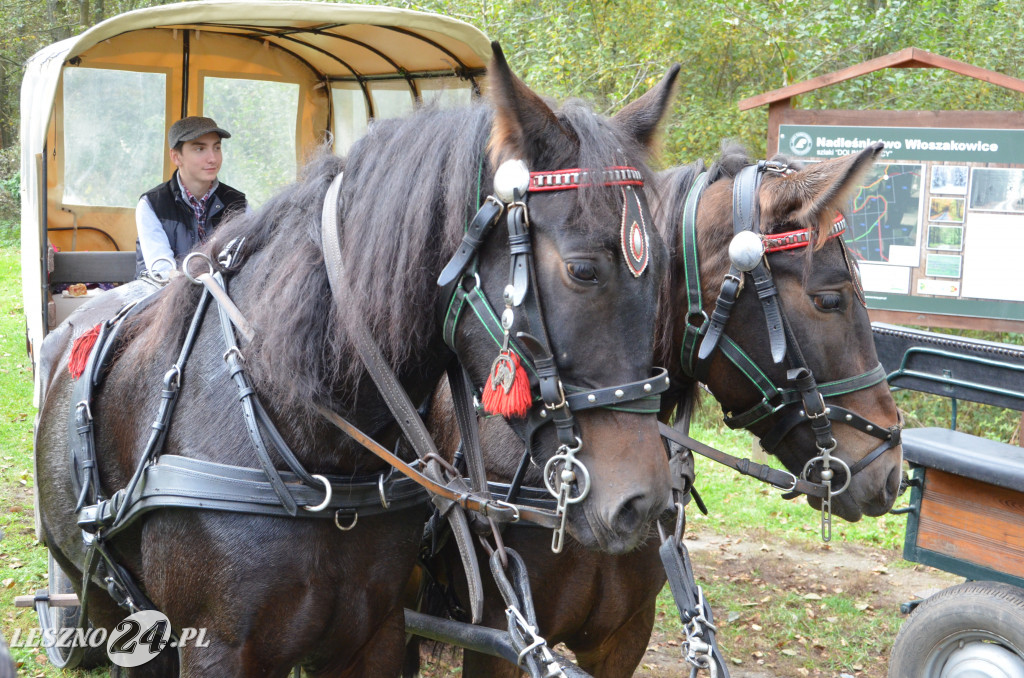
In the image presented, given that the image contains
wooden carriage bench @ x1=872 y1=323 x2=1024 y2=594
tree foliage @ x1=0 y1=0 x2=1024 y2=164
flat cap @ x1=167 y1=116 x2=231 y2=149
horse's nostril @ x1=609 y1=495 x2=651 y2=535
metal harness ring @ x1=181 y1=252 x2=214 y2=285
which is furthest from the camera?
tree foliage @ x1=0 y1=0 x2=1024 y2=164

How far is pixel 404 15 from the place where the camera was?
3.54 metres

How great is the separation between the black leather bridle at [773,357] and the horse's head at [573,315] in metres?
0.75

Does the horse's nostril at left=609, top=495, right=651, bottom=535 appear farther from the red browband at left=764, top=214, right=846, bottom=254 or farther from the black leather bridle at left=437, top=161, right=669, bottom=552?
the red browband at left=764, top=214, right=846, bottom=254

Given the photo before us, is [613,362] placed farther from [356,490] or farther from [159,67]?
[159,67]

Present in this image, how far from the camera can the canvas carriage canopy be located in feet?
13.8

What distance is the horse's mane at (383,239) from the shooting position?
6.10ft

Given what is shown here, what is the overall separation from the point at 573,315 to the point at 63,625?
317 centimetres

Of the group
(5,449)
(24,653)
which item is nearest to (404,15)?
(24,653)

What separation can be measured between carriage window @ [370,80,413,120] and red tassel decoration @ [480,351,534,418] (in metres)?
3.30

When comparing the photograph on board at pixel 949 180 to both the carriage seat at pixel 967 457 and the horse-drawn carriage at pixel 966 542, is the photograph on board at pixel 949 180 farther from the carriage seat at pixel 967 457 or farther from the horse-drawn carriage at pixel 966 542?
the carriage seat at pixel 967 457

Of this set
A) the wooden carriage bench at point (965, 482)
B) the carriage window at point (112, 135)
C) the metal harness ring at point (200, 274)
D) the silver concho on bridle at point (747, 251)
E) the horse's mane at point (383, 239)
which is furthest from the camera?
the carriage window at point (112, 135)

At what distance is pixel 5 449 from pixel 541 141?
21.8 ft

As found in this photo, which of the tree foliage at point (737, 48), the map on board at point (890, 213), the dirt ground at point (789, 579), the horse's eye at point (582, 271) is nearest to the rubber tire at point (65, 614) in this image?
the dirt ground at point (789, 579)

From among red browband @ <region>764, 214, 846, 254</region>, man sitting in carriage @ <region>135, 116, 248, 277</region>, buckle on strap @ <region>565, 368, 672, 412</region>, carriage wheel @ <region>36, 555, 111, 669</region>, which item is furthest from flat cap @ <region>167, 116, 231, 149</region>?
buckle on strap @ <region>565, 368, 672, 412</region>
